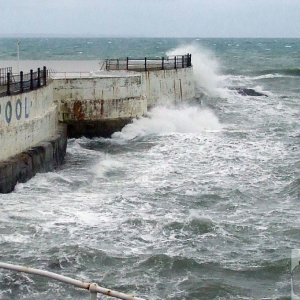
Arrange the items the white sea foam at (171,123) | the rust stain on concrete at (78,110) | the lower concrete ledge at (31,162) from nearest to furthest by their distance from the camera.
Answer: the lower concrete ledge at (31,162) < the rust stain on concrete at (78,110) < the white sea foam at (171,123)

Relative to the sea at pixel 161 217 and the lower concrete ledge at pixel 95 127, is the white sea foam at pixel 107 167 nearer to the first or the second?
the sea at pixel 161 217

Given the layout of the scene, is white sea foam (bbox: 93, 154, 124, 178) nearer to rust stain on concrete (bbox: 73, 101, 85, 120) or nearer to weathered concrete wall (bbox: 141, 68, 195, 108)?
rust stain on concrete (bbox: 73, 101, 85, 120)

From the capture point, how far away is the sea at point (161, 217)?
9.98 meters

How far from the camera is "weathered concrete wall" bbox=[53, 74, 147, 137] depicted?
70.4ft

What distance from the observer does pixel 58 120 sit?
69.6 ft

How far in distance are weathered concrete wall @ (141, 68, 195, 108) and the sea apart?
1627 millimetres

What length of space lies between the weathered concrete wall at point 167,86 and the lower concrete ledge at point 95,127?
2374 mm

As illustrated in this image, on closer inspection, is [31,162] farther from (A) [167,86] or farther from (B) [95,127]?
(A) [167,86]

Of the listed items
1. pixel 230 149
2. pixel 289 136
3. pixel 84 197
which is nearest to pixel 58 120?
pixel 230 149

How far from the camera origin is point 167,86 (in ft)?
87.9

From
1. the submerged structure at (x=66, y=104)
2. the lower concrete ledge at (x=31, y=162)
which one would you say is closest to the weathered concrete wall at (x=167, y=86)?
the submerged structure at (x=66, y=104)

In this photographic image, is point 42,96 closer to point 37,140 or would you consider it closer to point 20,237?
point 37,140

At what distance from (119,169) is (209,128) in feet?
27.6

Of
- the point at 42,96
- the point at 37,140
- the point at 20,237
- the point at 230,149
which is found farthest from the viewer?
the point at 230,149
